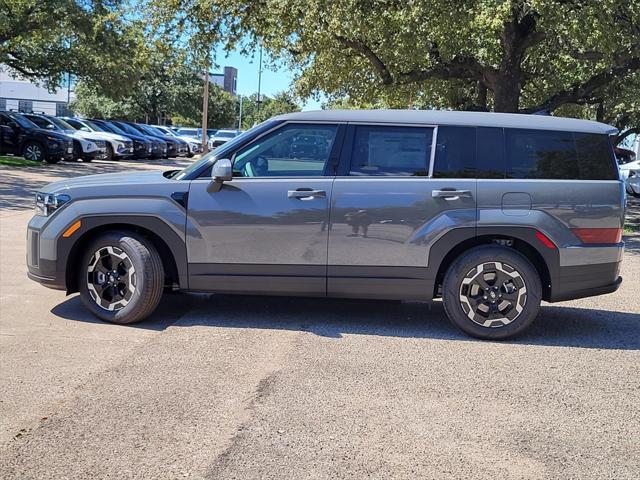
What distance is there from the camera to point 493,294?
586 centimetres

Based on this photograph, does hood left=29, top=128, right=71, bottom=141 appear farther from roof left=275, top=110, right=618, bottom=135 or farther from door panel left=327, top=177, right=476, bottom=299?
door panel left=327, top=177, right=476, bottom=299

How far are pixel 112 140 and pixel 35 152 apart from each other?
524 cm

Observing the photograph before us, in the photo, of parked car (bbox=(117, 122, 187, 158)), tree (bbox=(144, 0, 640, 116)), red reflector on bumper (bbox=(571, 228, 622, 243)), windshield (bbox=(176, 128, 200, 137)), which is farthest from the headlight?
windshield (bbox=(176, 128, 200, 137))

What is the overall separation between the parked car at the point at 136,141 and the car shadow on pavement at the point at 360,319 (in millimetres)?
26185

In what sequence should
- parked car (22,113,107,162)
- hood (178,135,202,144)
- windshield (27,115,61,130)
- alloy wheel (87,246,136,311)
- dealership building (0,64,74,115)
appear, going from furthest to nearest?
dealership building (0,64,74,115)
hood (178,135,202,144)
parked car (22,113,107,162)
windshield (27,115,61,130)
alloy wheel (87,246,136,311)

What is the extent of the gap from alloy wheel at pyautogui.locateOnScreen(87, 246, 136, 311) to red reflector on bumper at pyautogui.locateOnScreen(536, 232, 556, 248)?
11.2 ft

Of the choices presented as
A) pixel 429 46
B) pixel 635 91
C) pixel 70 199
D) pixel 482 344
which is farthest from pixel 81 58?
pixel 482 344

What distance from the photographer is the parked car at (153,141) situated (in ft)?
110

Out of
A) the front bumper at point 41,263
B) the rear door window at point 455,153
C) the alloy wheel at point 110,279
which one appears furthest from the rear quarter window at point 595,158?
the front bumper at point 41,263

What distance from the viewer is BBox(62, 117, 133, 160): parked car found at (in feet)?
95.2

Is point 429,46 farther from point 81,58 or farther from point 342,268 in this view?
point 81,58

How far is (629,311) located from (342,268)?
11.0ft

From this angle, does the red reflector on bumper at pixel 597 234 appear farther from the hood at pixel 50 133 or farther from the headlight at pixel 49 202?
the hood at pixel 50 133

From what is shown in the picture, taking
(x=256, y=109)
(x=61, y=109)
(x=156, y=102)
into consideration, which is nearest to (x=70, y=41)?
(x=156, y=102)
